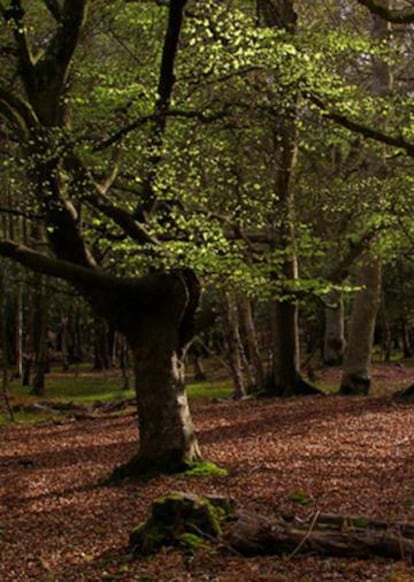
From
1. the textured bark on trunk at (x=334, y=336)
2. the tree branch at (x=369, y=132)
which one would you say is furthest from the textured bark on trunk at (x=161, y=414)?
the textured bark on trunk at (x=334, y=336)

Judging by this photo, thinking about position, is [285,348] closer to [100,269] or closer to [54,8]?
[100,269]

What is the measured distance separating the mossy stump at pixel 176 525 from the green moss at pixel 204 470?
3.82 metres

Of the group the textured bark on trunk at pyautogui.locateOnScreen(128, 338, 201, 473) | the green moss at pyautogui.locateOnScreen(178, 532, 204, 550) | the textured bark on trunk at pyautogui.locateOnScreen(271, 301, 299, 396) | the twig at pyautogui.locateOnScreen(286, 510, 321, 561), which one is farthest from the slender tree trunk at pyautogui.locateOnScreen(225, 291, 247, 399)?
the twig at pyautogui.locateOnScreen(286, 510, 321, 561)

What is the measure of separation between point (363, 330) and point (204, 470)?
13422 mm

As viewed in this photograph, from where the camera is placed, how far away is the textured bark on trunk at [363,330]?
24.8 metres

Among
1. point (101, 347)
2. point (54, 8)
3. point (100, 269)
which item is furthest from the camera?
point (101, 347)

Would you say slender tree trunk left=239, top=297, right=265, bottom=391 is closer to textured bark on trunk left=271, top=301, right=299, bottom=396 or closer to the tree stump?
textured bark on trunk left=271, top=301, right=299, bottom=396

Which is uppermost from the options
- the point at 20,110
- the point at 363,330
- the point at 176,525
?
the point at 20,110

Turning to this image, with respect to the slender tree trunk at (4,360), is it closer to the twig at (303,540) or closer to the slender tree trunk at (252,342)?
the slender tree trunk at (252,342)

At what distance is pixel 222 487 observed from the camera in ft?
38.5

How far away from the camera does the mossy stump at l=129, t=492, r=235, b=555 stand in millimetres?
8406

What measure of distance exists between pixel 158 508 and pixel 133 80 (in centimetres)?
1074

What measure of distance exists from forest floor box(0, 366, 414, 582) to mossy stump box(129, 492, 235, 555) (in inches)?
7.8

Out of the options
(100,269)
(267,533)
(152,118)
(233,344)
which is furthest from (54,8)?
(233,344)
